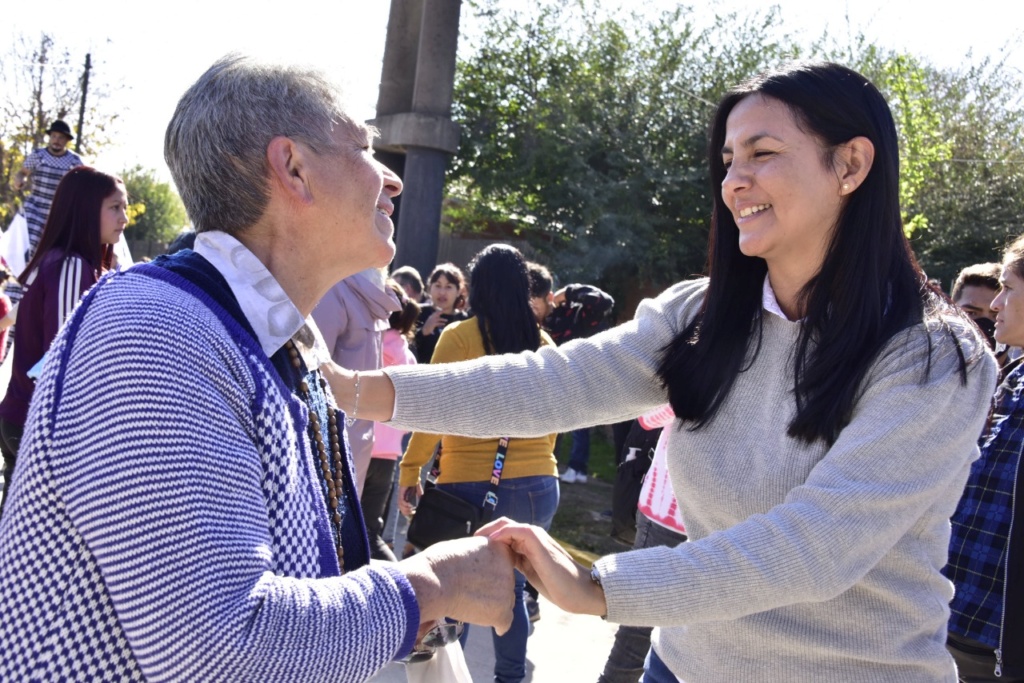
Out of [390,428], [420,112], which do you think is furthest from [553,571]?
[420,112]

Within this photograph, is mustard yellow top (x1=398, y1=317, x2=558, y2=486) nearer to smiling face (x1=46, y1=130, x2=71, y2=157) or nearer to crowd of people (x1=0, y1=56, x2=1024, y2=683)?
crowd of people (x1=0, y1=56, x2=1024, y2=683)

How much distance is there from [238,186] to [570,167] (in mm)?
14375

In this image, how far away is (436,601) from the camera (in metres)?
1.49

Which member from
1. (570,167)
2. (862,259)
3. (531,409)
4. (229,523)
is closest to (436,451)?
(531,409)

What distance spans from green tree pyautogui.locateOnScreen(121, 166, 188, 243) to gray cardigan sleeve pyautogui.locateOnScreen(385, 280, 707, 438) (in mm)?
30273

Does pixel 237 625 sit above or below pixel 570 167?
below

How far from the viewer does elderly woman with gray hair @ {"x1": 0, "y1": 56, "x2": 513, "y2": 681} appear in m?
1.22

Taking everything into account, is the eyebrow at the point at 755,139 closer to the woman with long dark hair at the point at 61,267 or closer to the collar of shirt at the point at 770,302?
the collar of shirt at the point at 770,302

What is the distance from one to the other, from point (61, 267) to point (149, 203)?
44523 millimetres

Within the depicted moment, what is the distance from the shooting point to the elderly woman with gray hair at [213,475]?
4.02 ft

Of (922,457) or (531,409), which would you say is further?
(531,409)

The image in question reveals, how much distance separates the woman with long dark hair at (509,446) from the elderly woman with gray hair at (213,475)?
2.79 meters

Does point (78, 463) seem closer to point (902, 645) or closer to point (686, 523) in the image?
point (686, 523)

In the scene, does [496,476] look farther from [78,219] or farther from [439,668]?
[439,668]
